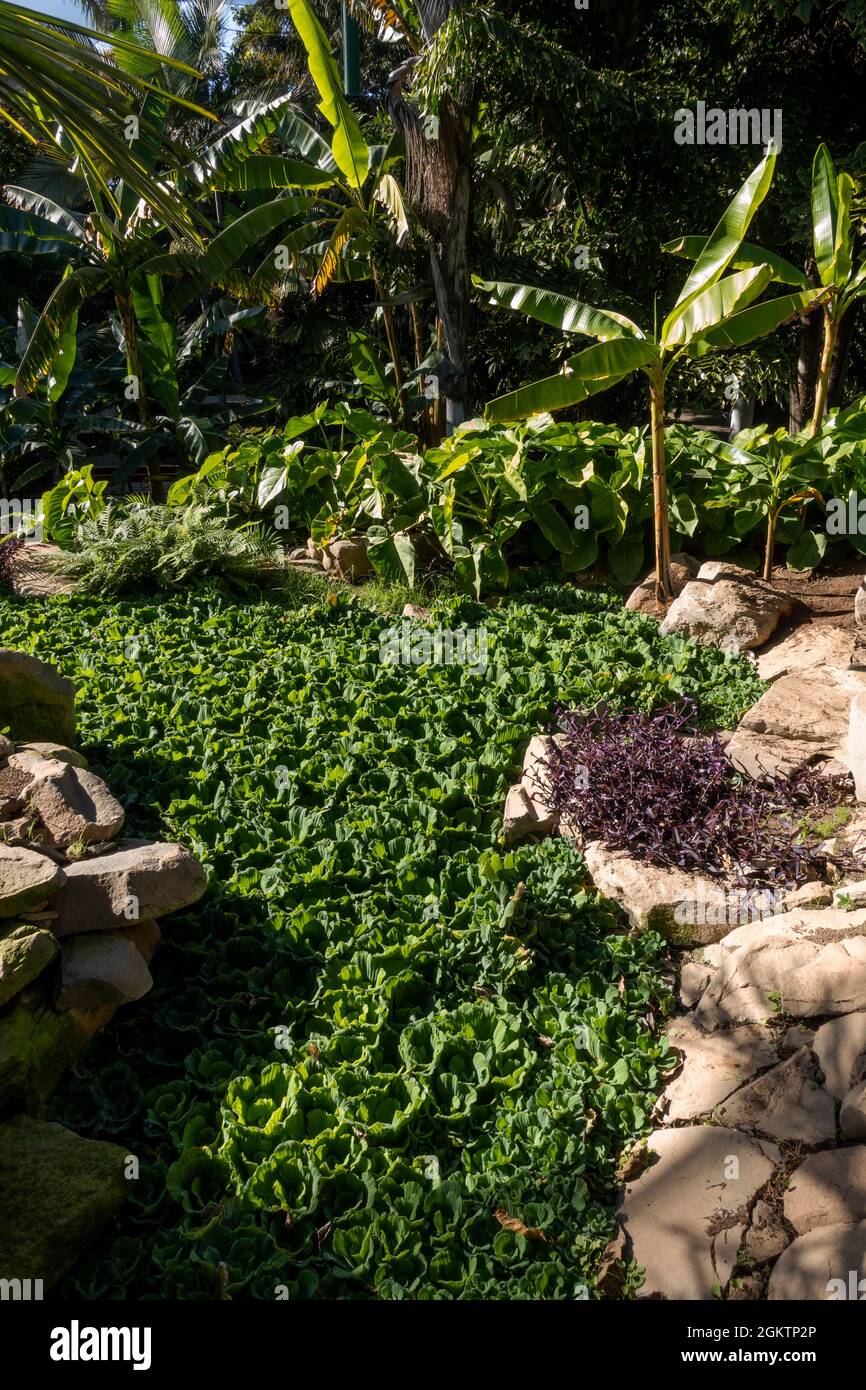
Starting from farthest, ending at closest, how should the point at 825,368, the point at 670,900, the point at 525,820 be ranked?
the point at 825,368 → the point at 525,820 → the point at 670,900

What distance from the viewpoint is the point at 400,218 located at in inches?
407

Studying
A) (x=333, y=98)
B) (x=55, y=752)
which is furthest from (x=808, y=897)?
(x=333, y=98)

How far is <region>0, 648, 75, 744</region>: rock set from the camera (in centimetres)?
500

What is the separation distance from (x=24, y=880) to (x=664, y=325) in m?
5.15

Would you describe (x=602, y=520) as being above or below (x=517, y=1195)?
above

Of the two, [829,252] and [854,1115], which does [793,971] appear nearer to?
[854,1115]

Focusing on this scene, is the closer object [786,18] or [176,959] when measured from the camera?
[176,959]

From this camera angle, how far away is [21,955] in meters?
3.22

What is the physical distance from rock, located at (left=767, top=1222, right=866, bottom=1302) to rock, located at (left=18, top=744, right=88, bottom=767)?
3.54 m

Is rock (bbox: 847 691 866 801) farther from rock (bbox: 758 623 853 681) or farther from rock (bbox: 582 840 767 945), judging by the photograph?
rock (bbox: 758 623 853 681)

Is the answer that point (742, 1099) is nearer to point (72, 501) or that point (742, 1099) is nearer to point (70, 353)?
point (72, 501)

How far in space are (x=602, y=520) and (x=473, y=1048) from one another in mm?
5162

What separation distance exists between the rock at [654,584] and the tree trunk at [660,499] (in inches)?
3.4
